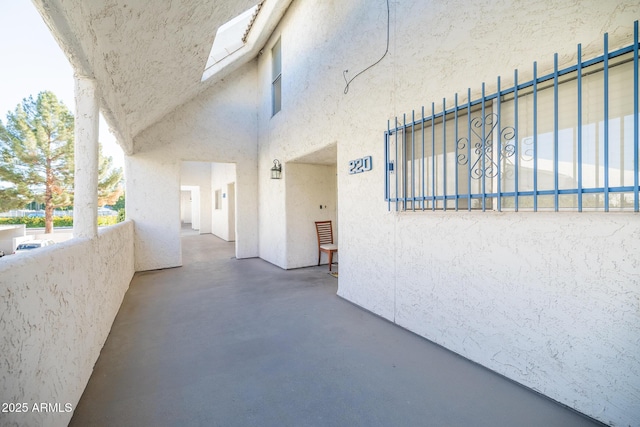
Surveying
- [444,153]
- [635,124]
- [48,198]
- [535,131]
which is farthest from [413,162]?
[48,198]

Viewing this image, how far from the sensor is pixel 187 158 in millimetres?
6043

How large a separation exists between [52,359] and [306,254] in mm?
4426

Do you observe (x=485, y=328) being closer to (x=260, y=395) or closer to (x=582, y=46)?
(x=260, y=395)

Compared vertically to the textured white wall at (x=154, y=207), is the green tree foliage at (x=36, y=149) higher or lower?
higher

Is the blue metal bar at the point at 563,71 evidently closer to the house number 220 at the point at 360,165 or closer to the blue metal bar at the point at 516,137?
the blue metal bar at the point at 516,137

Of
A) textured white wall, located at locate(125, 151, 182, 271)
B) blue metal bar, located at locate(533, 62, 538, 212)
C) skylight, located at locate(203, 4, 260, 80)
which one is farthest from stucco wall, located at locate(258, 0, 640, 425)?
textured white wall, located at locate(125, 151, 182, 271)

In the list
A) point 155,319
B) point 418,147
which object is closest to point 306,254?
point 155,319

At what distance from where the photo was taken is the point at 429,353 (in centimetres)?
233

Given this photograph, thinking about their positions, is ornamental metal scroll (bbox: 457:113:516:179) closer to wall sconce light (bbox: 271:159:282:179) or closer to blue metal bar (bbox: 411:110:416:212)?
blue metal bar (bbox: 411:110:416:212)

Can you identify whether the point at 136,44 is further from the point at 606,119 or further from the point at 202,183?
the point at 202,183

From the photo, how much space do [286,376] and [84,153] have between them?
2.44m

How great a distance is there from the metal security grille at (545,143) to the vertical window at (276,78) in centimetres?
409

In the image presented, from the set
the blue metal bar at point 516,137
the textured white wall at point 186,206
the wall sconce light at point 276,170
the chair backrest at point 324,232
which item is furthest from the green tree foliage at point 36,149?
the blue metal bar at point 516,137

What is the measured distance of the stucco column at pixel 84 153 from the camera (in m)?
2.23
